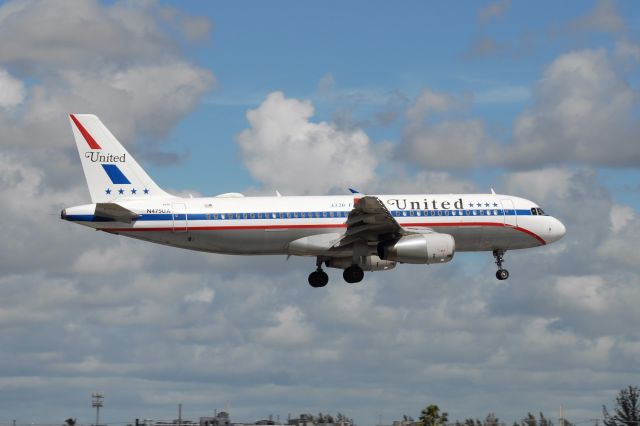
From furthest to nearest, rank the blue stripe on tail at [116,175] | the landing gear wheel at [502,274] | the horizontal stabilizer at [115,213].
→ the landing gear wheel at [502,274], the blue stripe on tail at [116,175], the horizontal stabilizer at [115,213]

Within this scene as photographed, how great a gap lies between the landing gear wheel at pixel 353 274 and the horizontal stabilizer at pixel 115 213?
15.8 metres

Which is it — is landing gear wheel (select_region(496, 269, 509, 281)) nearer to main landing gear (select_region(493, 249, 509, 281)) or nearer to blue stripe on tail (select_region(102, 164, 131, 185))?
main landing gear (select_region(493, 249, 509, 281))

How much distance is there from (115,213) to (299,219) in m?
12.1

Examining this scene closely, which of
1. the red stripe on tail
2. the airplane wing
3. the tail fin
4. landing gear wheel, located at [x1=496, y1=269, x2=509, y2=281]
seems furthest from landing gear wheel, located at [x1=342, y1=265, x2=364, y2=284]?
the red stripe on tail

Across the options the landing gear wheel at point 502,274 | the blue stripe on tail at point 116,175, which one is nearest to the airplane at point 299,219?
the blue stripe on tail at point 116,175

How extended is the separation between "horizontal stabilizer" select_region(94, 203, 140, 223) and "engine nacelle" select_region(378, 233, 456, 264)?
17.2m

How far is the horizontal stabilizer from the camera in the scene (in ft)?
268

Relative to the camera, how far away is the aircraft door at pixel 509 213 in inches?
3497

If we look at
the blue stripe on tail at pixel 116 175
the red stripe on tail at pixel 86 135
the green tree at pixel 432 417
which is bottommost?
the green tree at pixel 432 417

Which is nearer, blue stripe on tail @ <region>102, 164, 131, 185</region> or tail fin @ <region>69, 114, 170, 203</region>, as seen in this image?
tail fin @ <region>69, 114, 170, 203</region>

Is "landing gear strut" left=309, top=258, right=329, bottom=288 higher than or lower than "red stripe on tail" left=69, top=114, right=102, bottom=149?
lower

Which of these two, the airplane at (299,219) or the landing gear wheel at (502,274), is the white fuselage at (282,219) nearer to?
the airplane at (299,219)

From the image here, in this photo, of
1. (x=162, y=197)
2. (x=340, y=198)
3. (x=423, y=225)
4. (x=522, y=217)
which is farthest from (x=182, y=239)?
(x=522, y=217)

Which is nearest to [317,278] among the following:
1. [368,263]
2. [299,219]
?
[368,263]
